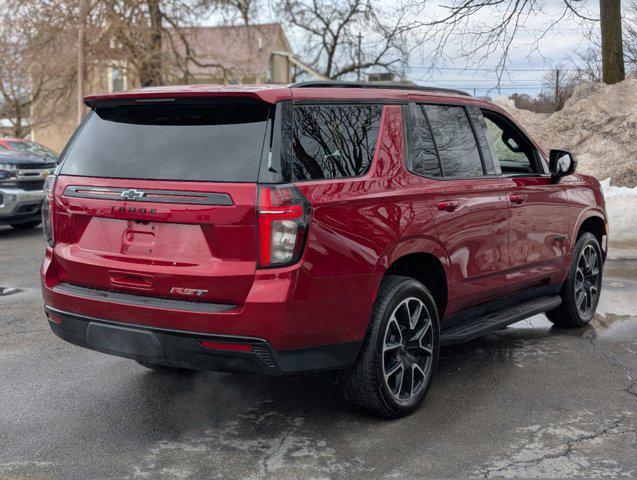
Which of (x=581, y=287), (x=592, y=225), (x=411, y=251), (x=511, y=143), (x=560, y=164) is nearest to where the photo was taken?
(x=411, y=251)

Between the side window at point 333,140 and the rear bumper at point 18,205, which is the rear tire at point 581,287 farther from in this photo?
the rear bumper at point 18,205

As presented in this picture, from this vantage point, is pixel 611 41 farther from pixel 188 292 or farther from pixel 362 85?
pixel 188 292

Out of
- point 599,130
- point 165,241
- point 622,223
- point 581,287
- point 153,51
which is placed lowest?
point 622,223

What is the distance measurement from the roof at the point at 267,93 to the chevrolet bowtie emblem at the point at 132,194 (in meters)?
0.51

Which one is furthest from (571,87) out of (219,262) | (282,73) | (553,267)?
(282,73)

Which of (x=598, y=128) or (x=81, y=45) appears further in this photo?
(x=81, y=45)

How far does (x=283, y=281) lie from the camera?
363cm

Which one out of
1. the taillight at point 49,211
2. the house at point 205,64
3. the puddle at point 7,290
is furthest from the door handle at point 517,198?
the house at point 205,64

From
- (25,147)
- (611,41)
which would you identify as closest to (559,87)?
(611,41)

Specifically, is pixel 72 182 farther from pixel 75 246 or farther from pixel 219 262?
pixel 219 262

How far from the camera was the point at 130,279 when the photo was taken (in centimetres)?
389

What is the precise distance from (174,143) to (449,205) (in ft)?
5.49

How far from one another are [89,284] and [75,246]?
0.75 ft

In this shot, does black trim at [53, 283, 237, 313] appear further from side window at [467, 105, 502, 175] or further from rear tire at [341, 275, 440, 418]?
side window at [467, 105, 502, 175]
